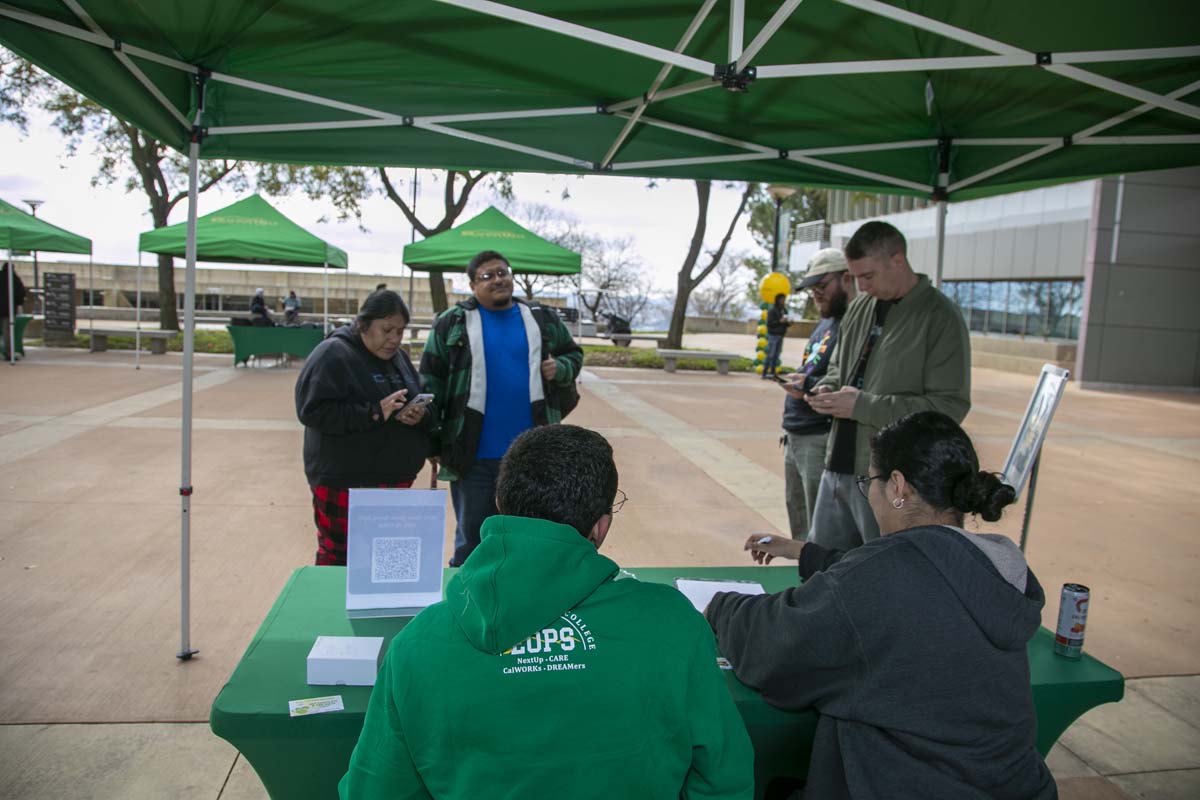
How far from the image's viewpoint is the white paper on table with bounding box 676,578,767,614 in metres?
2.30

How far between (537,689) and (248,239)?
42.3 ft

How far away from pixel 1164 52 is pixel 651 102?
191 centimetres

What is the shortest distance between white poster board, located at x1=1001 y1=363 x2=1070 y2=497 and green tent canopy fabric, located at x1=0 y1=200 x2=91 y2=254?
14.7m

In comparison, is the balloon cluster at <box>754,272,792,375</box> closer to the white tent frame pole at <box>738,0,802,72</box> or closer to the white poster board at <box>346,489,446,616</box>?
the white tent frame pole at <box>738,0,802,72</box>

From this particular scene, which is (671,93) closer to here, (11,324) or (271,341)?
(271,341)

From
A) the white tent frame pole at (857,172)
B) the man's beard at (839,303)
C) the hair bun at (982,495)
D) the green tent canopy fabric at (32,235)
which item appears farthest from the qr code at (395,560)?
the green tent canopy fabric at (32,235)

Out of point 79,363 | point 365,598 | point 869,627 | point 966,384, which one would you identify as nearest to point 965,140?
point 966,384

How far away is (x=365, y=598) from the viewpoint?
7.42 feet

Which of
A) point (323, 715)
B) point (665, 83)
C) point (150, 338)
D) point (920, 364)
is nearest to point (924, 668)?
point (323, 715)

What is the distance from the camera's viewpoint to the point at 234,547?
492cm

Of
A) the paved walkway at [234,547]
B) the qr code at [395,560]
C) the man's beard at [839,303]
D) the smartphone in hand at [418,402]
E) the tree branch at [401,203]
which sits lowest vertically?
the paved walkway at [234,547]

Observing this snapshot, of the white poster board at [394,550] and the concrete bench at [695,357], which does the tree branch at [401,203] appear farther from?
the white poster board at [394,550]

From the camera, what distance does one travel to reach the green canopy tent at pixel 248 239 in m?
12.5

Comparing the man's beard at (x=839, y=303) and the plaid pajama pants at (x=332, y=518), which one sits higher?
the man's beard at (x=839, y=303)
